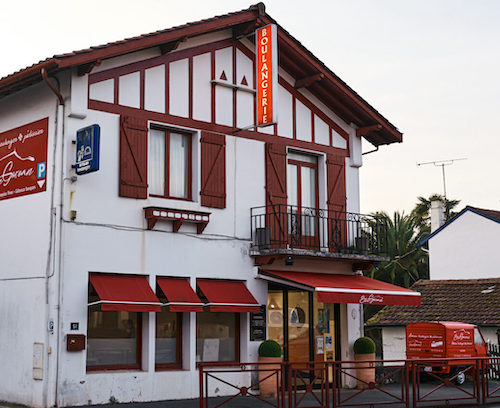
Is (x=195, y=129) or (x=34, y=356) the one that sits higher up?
(x=195, y=129)

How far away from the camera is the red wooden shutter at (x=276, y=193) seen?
17.3 m

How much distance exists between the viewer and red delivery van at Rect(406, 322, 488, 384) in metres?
20.4

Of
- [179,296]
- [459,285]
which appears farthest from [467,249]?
[179,296]

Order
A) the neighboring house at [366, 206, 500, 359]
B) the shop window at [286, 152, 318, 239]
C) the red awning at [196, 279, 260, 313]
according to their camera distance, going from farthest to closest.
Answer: the neighboring house at [366, 206, 500, 359]
the shop window at [286, 152, 318, 239]
the red awning at [196, 279, 260, 313]

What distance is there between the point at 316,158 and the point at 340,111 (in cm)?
137

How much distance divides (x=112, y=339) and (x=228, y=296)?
263 centimetres

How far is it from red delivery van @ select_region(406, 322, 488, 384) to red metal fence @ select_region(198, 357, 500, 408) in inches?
88.2

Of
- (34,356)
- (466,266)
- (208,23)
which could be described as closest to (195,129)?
(208,23)

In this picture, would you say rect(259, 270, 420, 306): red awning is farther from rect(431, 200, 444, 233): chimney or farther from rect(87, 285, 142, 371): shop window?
rect(431, 200, 444, 233): chimney

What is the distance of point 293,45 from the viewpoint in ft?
58.5

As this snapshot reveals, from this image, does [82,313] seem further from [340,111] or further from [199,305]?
[340,111]

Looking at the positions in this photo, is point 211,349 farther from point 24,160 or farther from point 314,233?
point 24,160

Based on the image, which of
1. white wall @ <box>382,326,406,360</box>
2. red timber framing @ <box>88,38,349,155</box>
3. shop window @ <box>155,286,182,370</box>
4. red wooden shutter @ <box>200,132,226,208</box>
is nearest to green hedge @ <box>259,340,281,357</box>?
shop window @ <box>155,286,182,370</box>

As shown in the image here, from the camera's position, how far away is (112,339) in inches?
588
